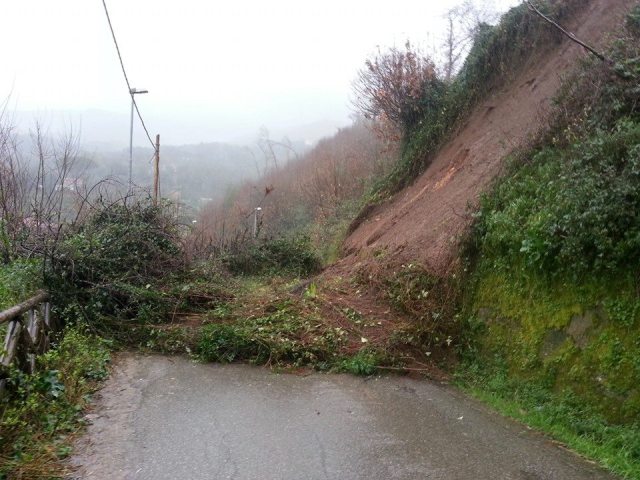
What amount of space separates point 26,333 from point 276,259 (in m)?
10.9

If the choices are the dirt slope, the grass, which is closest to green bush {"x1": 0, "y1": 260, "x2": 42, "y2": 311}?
the dirt slope

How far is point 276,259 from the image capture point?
16.8 m

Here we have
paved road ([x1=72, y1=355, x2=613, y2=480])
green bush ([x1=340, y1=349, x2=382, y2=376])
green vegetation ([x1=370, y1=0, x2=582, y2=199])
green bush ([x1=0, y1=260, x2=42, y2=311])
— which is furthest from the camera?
green vegetation ([x1=370, y1=0, x2=582, y2=199])

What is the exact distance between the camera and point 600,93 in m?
7.77

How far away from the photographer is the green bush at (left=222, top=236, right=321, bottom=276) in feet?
54.1

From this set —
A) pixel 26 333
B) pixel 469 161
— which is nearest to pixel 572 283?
pixel 26 333

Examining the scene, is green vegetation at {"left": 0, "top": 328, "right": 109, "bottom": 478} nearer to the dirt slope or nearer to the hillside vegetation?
the hillside vegetation

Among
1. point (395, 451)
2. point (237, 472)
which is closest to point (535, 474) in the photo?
point (395, 451)

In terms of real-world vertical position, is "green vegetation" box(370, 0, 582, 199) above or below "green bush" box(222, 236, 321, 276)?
above

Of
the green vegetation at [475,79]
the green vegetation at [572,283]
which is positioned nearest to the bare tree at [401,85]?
the green vegetation at [475,79]

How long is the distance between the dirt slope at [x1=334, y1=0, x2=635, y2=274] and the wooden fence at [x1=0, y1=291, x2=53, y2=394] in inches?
222

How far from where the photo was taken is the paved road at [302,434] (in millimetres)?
4504

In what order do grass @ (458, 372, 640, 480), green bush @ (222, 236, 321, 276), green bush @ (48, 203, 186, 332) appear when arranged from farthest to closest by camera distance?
1. green bush @ (222, 236, 321, 276)
2. green bush @ (48, 203, 186, 332)
3. grass @ (458, 372, 640, 480)

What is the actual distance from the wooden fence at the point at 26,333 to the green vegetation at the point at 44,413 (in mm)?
154
